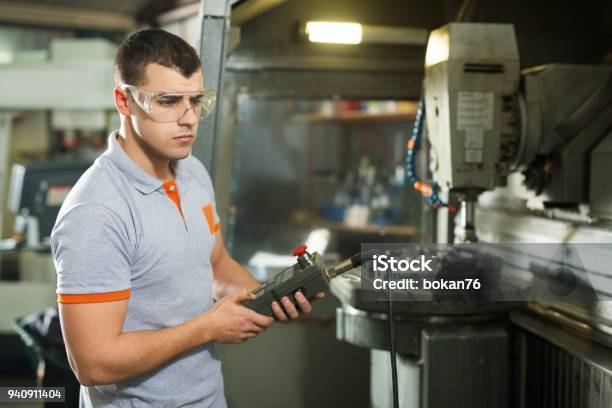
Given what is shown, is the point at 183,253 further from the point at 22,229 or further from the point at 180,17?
the point at 180,17

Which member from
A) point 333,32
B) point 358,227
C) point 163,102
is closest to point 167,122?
point 163,102

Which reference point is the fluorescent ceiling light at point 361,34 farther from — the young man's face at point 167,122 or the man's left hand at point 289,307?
the man's left hand at point 289,307

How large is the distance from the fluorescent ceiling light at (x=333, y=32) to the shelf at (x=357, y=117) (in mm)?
1499

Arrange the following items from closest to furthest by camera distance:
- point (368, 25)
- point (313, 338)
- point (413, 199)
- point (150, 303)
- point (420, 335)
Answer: point (150, 303) → point (420, 335) → point (368, 25) → point (313, 338) → point (413, 199)

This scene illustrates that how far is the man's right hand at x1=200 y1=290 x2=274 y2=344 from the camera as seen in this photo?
3.64ft

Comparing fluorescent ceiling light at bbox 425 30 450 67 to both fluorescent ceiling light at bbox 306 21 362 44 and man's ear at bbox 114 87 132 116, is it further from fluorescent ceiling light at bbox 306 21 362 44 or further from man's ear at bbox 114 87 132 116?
man's ear at bbox 114 87 132 116

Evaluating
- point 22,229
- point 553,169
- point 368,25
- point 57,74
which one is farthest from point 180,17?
point 553,169

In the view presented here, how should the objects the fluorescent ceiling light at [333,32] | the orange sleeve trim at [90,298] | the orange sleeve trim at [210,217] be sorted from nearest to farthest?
the orange sleeve trim at [90,298] → the orange sleeve trim at [210,217] → the fluorescent ceiling light at [333,32]

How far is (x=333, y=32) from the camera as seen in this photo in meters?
2.06

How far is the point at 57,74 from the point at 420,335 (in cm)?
283

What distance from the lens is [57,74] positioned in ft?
11.4

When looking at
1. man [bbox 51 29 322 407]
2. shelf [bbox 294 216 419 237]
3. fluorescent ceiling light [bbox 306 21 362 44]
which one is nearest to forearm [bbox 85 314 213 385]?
man [bbox 51 29 322 407]

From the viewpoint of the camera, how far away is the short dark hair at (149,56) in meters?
1.10

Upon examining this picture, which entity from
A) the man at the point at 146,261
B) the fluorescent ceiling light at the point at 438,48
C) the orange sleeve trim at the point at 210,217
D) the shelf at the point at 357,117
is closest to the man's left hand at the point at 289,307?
the man at the point at 146,261
